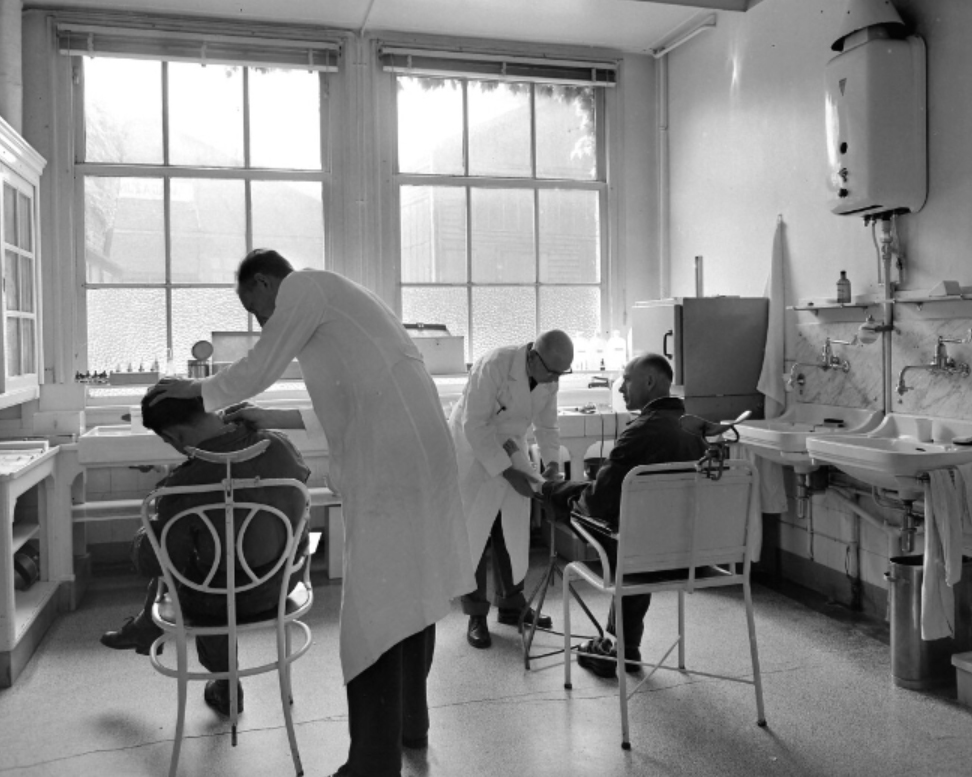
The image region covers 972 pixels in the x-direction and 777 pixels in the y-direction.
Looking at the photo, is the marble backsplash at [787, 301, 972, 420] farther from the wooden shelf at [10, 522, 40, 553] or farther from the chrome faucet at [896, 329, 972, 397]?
the wooden shelf at [10, 522, 40, 553]

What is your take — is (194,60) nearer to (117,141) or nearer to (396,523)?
(117,141)

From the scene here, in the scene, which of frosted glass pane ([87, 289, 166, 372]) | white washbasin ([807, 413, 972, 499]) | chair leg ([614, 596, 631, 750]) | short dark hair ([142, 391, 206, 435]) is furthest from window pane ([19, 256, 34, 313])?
white washbasin ([807, 413, 972, 499])

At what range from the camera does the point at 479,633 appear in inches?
141

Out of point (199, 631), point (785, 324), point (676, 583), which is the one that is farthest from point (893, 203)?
point (199, 631)

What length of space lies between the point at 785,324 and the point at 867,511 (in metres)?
1.05

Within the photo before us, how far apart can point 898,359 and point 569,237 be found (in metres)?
2.44

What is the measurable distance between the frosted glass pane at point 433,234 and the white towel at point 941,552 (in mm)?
3134

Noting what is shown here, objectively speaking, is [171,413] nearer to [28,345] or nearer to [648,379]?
[648,379]

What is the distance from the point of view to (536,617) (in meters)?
3.37

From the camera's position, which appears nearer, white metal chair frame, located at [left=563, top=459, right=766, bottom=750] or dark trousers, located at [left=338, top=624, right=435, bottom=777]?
dark trousers, located at [left=338, top=624, right=435, bottom=777]

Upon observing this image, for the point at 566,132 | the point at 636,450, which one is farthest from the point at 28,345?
the point at 566,132

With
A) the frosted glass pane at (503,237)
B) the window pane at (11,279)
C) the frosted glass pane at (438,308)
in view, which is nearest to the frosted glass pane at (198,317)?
A: the frosted glass pane at (438,308)

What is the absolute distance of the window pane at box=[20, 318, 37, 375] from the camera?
4.15 meters

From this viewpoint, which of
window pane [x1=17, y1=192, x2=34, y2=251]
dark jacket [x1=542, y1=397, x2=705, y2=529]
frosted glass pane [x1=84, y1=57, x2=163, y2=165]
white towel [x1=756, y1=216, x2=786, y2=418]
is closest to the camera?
dark jacket [x1=542, y1=397, x2=705, y2=529]
